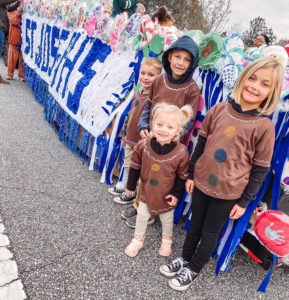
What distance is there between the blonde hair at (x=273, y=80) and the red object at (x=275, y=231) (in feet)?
2.32

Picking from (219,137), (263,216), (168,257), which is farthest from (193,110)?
(168,257)

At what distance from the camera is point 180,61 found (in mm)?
2418

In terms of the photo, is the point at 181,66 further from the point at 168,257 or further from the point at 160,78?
the point at 168,257

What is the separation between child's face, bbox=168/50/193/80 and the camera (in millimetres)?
2412

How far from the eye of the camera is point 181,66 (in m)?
2.43

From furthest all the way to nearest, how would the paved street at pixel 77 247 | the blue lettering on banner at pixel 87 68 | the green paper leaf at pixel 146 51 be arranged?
1. the blue lettering on banner at pixel 87 68
2. the green paper leaf at pixel 146 51
3. the paved street at pixel 77 247

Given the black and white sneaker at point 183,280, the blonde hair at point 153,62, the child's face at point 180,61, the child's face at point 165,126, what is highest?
the child's face at point 180,61

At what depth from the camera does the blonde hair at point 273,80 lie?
1.86 metres

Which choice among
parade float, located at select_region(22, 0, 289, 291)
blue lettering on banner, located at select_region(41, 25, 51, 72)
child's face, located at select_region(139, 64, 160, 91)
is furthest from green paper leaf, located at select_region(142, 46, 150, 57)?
blue lettering on banner, located at select_region(41, 25, 51, 72)

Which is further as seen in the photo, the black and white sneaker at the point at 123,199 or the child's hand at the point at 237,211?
the black and white sneaker at the point at 123,199

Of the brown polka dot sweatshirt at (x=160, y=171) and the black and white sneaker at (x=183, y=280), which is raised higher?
the brown polka dot sweatshirt at (x=160, y=171)

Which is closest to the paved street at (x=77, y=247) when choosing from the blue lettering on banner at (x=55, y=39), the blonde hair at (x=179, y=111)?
the blonde hair at (x=179, y=111)

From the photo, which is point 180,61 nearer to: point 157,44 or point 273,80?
point 157,44

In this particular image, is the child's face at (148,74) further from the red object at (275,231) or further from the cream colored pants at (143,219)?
the red object at (275,231)
